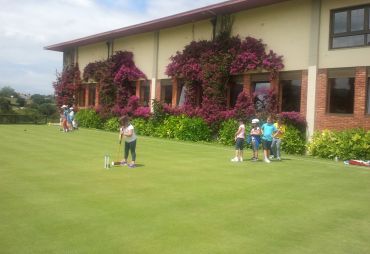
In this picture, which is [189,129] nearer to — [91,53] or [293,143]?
[293,143]

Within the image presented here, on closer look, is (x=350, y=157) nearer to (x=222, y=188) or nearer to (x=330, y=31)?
(x=330, y=31)

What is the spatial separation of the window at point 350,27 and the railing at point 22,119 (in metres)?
27.2

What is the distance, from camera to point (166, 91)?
27031mm

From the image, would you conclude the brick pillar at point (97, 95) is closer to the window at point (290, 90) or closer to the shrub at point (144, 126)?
the shrub at point (144, 126)

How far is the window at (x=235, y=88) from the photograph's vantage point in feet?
72.3

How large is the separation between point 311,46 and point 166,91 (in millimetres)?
10603

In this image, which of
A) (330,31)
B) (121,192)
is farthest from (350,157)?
(121,192)

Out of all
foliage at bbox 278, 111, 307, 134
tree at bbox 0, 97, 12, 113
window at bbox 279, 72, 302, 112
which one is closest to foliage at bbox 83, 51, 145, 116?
window at bbox 279, 72, 302, 112

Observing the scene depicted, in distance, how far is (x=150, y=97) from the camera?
91.9 ft

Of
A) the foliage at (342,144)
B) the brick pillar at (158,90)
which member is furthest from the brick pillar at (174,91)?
the foliage at (342,144)

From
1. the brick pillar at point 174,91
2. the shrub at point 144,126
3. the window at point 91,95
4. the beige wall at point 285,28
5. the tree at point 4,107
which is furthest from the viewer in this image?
the tree at point 4,107

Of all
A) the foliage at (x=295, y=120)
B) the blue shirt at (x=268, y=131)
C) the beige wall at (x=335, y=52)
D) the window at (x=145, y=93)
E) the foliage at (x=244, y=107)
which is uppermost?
the beige wall at (x=335, y=52)

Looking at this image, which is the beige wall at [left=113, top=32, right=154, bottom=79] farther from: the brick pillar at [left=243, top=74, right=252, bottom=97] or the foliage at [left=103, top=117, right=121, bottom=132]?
the brick pillar at [left=243, top=74, right=252, bottom=97]

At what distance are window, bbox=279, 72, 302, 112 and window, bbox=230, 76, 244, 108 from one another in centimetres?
246
